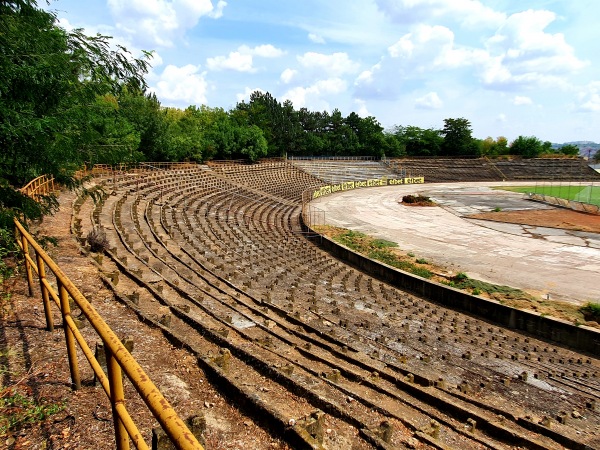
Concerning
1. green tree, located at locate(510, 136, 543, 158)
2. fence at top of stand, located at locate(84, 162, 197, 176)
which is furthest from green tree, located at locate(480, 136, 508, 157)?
fence at top of stand, located at locate(84, 162, 197, 176)

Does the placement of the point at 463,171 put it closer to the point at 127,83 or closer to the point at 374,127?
the point at 374,127

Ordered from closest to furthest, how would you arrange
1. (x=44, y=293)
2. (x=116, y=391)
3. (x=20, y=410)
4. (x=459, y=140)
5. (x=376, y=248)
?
(x=116, y=391)
(x=20, y=410)
(x=44, y=293)
(x=376, y=248)
(x=459, y=140)

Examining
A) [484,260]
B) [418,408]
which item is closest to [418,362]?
[418,408]

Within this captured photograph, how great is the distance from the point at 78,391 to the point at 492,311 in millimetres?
16716

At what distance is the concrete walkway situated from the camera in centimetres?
2077

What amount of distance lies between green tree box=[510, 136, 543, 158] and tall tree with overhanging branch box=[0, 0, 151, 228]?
108686 mm

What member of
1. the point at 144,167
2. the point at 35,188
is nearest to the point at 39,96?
the point at 35,188

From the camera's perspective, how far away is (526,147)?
324 ft

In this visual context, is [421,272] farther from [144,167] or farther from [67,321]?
[144,167]

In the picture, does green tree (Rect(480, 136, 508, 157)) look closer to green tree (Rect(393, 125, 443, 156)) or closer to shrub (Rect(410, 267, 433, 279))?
green tree (Rect(393, 125, 443, 156))

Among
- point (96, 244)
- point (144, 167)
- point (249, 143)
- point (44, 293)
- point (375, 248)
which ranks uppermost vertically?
point (249, 143)

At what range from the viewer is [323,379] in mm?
6816

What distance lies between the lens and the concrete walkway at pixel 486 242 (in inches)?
818

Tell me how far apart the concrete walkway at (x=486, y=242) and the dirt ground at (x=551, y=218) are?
6.77 feet
